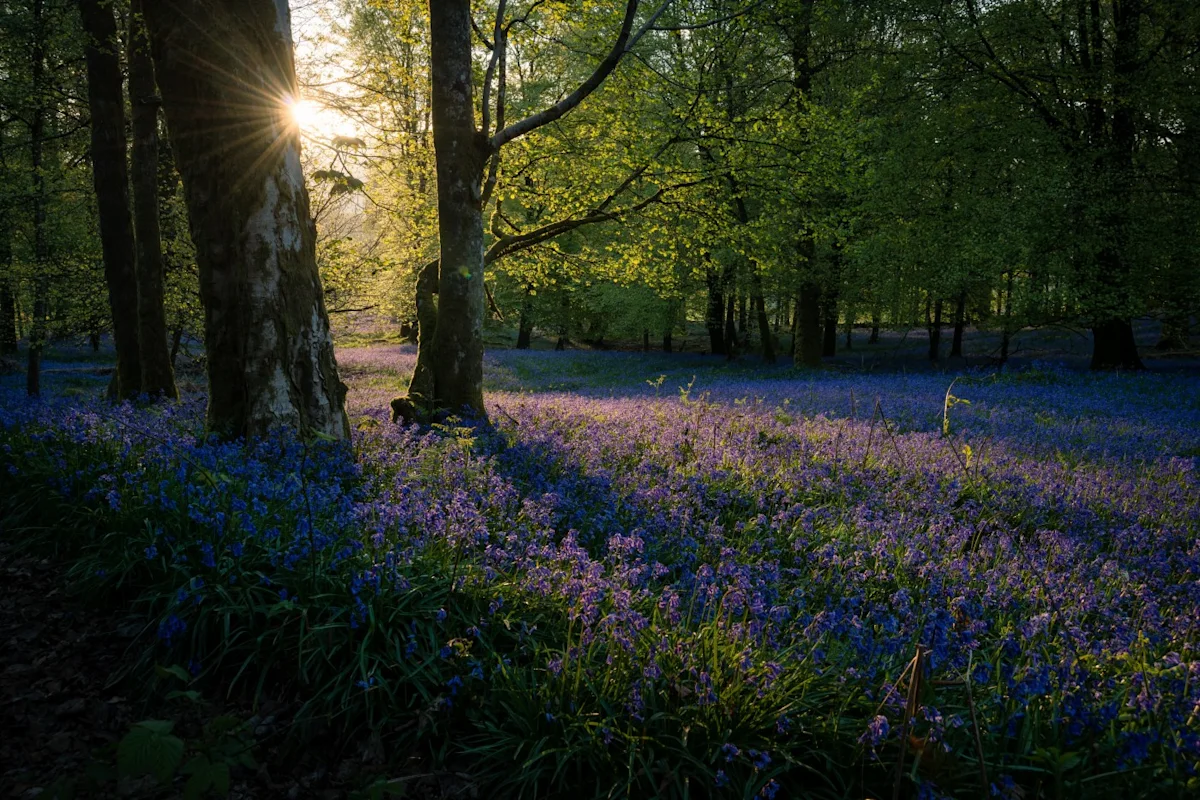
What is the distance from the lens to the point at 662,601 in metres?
3.07

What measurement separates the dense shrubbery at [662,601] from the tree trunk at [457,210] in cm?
180

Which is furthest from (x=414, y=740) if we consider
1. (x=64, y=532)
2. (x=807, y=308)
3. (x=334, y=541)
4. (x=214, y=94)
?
(x=807, y=308)

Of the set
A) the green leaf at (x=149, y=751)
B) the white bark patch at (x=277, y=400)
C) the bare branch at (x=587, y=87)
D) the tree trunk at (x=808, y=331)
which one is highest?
the bare branch at (x=587, y=87)

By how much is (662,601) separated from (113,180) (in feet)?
40.9

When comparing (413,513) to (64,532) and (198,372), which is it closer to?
(64,532)

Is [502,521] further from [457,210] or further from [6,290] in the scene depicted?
[6,290]

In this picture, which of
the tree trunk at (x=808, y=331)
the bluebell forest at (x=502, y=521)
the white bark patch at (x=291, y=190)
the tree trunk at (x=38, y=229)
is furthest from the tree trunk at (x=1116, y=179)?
the tree trunk at (x=38, y=229)

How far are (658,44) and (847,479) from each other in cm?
2567

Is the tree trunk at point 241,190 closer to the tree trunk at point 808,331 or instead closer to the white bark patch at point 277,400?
the white bark patch at point 277,400

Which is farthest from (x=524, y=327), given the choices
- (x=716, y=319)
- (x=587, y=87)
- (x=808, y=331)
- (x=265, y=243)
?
(x=265, y=243)

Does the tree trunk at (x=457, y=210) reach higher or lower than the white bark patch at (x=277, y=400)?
higher

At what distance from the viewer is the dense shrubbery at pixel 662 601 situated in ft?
8.14

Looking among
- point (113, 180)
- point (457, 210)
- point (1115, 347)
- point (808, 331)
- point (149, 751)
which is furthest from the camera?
point (808, 331)

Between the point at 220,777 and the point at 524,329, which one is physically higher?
the point at 524,329
